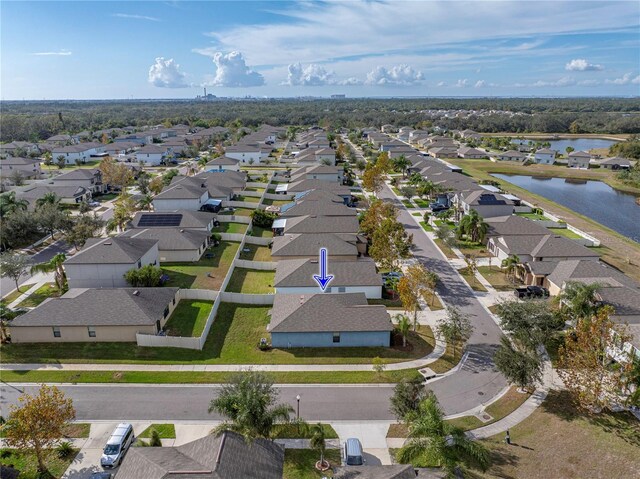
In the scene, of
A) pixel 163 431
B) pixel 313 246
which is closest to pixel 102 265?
pixel 313 246

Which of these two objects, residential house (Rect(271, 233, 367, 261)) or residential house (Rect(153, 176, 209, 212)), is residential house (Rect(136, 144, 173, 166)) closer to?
residential house (Rect(153, 176, 209, 212))

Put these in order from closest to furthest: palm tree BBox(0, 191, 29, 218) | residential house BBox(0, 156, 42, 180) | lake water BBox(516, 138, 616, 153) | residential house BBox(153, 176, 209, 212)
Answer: palm tree BBox(0, 191, 29, 218) < residential house BBox(153, 176, 209, 212) < residential house BBox(0, 156, 42, 180) < lake water BBox(516, 138, 616, 153)

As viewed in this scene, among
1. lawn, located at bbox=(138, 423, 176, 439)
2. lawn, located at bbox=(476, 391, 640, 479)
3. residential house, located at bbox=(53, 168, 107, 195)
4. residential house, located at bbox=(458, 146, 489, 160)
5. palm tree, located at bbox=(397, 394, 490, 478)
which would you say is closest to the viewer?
palm tree, located at bbox=(397, 394, 490, 478)

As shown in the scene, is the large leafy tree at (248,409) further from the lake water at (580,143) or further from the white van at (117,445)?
the lake water at (580,143)

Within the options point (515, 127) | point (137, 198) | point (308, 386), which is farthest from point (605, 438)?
point (515, 127)

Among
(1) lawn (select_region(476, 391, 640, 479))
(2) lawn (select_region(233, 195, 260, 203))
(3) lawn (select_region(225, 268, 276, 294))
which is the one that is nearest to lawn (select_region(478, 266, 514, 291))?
(1) lawn (select_region(476, 391, 640, 479))

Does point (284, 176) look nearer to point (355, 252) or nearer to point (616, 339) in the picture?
point (355, 252)

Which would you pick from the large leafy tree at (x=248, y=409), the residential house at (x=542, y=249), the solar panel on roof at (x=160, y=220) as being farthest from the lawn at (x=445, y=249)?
the large leafy tree at (x=248, y=409)
